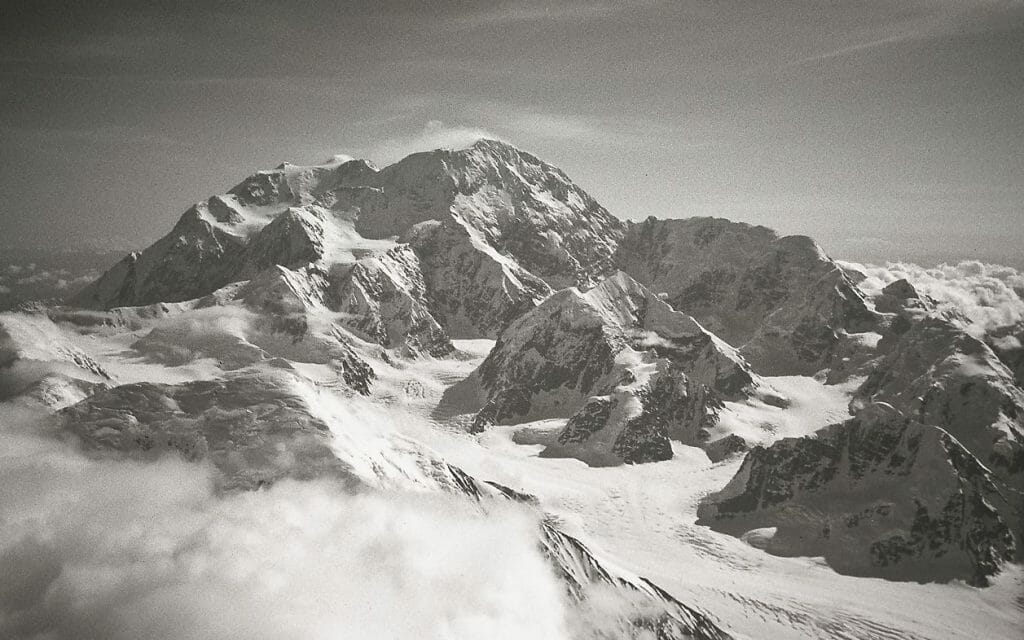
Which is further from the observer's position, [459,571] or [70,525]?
[459,571]

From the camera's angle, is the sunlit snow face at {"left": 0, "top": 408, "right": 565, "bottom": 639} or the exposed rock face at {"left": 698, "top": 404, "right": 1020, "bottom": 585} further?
the exposed rock face at {"left": 698, "top": 404, "right": 1020, "bottom": 585}

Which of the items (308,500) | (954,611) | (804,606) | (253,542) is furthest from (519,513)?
(954,611)

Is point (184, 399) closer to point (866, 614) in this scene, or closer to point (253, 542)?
point (253, 542)

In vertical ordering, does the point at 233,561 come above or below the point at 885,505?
above

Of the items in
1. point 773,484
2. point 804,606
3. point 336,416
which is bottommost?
point 804,606

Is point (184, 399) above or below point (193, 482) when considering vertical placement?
above

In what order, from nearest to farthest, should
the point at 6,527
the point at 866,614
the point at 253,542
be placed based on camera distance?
the point at 6,527 < the point at 253,542 < the point at 866,614
